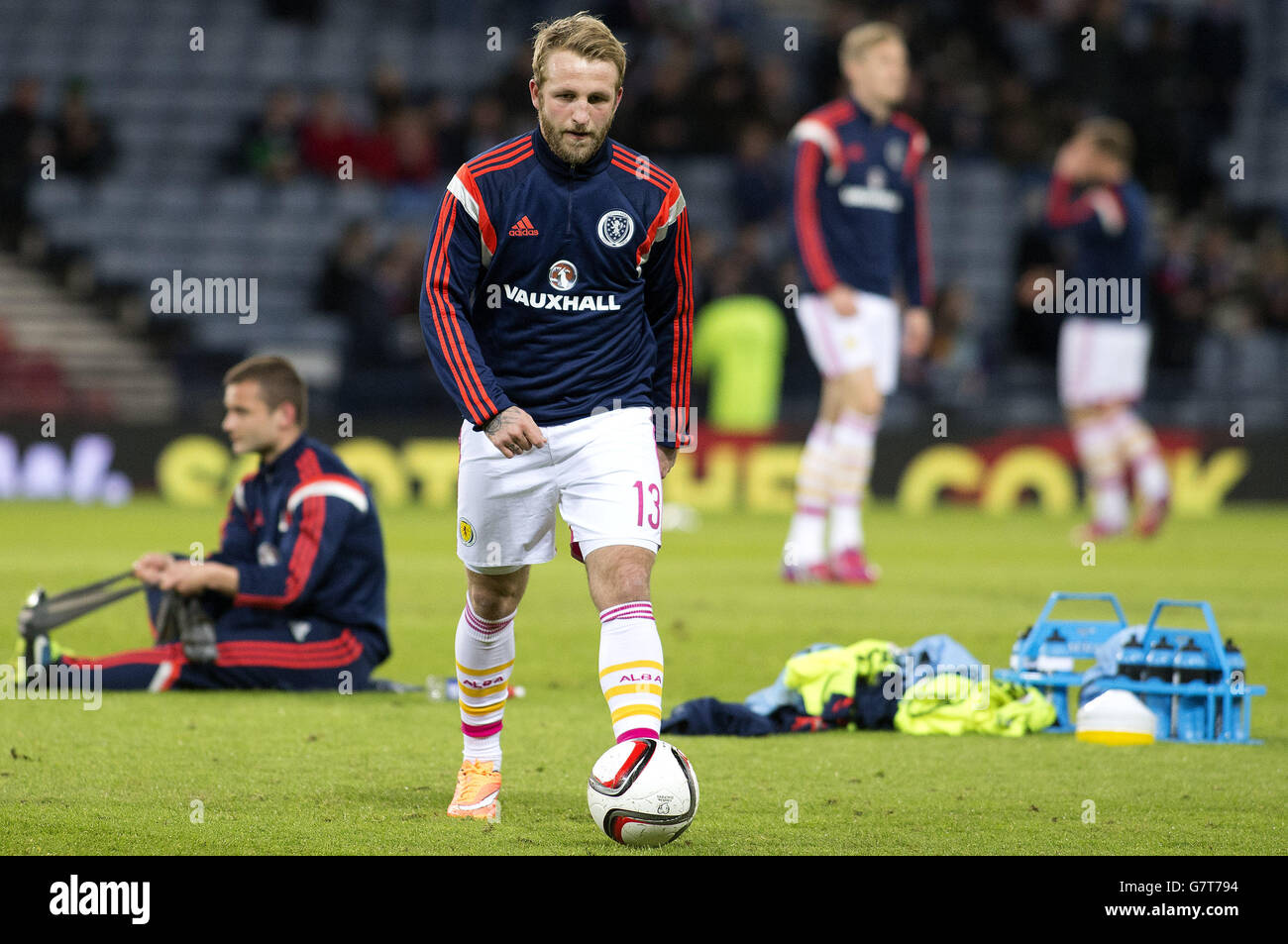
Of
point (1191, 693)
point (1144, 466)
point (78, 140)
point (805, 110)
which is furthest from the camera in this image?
point (805, 110)

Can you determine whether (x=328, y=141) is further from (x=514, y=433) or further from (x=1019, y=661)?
(x=514, y=433)

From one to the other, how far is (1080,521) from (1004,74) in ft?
24.2

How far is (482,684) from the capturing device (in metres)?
4.83

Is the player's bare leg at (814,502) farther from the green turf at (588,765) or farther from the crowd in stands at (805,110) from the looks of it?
the crowd in stands at (805,110)

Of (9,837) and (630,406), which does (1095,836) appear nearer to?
(630,406)

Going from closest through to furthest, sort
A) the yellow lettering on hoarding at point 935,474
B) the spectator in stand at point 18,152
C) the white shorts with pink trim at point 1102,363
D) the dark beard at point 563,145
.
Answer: the dark beard at point 563,145 < the white shorts with pink trim at point 1102,363 < the yellow lettering on hoarding at point 935,474 < the spectator in stand at point 18,152

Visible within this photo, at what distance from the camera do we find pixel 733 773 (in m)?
5.30

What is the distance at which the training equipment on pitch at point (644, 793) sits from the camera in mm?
4000

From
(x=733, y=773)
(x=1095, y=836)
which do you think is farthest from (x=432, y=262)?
(x=1095, y=836)

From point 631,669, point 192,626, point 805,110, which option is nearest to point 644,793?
point 631,669

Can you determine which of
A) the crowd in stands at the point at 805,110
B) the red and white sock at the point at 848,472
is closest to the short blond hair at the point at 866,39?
the red and white sock at the point at 848,472

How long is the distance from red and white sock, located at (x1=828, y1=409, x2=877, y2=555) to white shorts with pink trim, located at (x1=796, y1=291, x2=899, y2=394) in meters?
0.26

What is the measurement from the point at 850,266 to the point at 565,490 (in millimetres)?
6324

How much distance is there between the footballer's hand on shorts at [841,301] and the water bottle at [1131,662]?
440 cm
